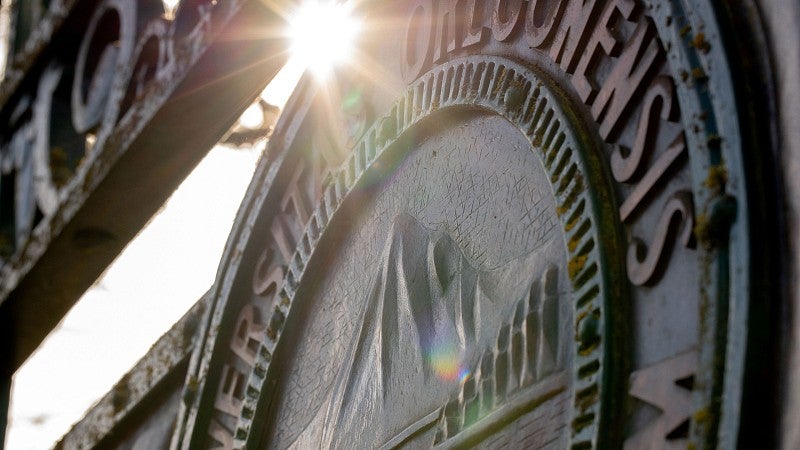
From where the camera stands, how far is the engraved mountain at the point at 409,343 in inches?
58.2

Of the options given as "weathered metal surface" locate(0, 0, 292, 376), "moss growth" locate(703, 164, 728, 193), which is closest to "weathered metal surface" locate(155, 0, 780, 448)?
"moss growth" locate(703, 164, 728, 193)

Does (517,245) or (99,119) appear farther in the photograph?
(99,119)

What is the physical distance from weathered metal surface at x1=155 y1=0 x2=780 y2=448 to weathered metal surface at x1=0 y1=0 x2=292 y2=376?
143mm

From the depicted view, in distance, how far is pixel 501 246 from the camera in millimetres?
1467

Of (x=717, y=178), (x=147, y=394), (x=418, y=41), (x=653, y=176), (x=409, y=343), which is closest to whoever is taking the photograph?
(x=717, y=178)

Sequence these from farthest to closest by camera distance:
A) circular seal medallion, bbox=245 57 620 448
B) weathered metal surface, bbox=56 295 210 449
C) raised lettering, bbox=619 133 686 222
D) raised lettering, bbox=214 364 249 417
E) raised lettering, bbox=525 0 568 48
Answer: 1. weathered metal surface, bbox=56 295 210 449
2. raised lettering, bbox=214 364 249 417
3. raised lettering, bbox=525 0 568 48
4. circular seal medallion, bbox=245 57 620 448
5. raised lettering, bbox=619 133 686 222

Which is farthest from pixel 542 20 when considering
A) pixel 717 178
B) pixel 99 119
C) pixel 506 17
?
pixel 99 119

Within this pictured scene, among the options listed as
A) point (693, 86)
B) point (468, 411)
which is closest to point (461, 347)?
point (468, 411)

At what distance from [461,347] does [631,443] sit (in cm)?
38

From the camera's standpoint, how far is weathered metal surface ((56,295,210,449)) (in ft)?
7.29

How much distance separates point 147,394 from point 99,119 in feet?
1.64

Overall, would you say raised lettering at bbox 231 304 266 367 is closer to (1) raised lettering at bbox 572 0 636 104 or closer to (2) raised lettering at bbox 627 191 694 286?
(1) raised lettering at bbox 572 0 636 104

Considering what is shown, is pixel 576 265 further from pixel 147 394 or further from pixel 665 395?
pixel 147 394

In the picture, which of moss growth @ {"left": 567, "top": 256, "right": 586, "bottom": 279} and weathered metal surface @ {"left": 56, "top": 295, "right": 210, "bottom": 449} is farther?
weathered metal surface @ {"left": 56, "top": 295, "right": 210, "bottom": 449}
